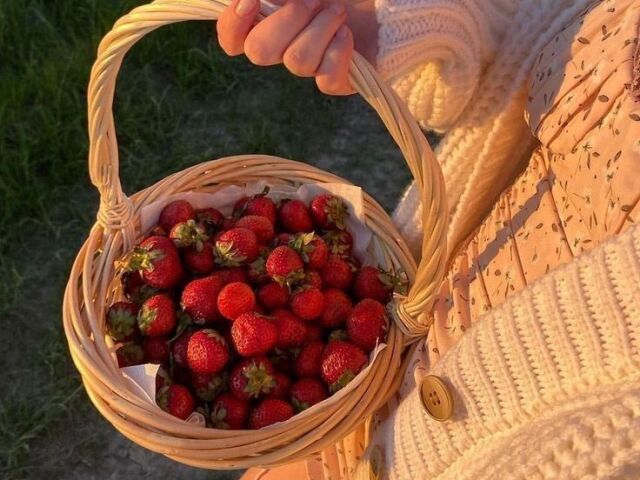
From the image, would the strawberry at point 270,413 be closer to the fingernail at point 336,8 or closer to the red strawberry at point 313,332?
the red strawberry at point 313,332

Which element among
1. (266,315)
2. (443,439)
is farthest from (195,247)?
(443,439)

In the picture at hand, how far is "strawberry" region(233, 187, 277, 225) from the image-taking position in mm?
1200

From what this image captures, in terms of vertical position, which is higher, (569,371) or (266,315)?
(569,371)

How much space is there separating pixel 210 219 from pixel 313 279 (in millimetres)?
204

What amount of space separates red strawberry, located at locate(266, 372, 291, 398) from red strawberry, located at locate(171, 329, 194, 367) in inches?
5.1

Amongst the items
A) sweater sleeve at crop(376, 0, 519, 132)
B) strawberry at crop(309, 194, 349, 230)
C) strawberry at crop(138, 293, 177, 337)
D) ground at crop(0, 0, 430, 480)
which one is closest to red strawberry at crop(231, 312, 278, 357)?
strawberry at crop(138, 293, 177, 337)

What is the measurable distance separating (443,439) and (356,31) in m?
0.49

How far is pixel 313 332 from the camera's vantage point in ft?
3.68

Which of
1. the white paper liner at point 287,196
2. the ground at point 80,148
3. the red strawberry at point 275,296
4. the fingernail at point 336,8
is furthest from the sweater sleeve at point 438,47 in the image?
the ground at point 80,148

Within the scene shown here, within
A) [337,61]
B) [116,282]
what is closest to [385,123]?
[337,61]

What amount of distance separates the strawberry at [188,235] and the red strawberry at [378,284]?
250 millimetres

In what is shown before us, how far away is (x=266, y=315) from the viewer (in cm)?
111

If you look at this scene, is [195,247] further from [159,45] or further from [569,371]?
[159,45]

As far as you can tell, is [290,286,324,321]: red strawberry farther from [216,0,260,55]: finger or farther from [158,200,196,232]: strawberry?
[216,0,260,55]: finger
